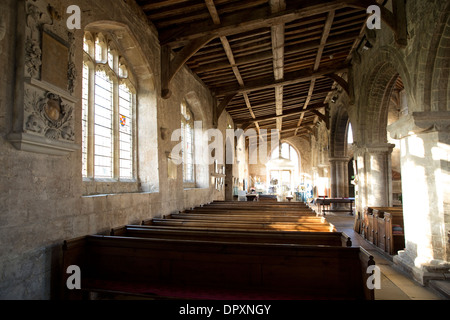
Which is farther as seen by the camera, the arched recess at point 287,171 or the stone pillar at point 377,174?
the arched recess at point 287,171

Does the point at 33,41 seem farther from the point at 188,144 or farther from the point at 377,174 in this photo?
the point at 377,174

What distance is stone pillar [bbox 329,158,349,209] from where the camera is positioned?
13230mm

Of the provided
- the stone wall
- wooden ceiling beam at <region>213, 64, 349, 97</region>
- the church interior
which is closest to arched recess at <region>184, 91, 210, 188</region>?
the church interior

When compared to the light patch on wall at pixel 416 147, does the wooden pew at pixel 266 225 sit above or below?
below

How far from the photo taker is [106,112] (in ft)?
15.3

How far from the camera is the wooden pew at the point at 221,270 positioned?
270 cm

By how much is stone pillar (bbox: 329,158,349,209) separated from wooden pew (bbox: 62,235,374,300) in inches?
438

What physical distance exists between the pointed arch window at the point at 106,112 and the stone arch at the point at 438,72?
4510mm

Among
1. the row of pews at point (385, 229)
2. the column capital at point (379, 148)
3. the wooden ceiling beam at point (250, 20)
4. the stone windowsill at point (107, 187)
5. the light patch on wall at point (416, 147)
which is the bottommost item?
the row of pews at point (385, 229)

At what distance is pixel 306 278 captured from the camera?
9.08 ft

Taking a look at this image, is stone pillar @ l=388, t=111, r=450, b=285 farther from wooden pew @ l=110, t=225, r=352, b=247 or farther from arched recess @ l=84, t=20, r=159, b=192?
arched recess @ l=84, t=20, r=159, b=192

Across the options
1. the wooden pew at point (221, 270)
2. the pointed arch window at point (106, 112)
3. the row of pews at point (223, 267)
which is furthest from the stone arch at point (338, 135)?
the wooden pew at point (221, 270)

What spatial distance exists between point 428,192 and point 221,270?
3310 mm

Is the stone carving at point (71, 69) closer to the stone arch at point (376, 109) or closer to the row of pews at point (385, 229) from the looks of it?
the row of pews at point (385, 229)
